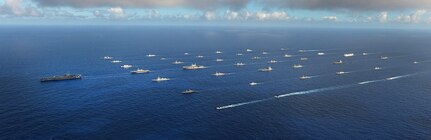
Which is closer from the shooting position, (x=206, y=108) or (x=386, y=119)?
(x=386, y=119)

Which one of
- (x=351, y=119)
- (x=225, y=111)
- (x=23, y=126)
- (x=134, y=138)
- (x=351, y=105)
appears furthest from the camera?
(x=351, y=105)

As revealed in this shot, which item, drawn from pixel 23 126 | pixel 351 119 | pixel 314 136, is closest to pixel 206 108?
pixel 314 136

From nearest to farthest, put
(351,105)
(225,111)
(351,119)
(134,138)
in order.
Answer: (134,138)
(351,119)
(225,111)
(351,105)

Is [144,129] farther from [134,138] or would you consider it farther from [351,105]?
[351,105]

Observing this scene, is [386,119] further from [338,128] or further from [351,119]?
[338,128]

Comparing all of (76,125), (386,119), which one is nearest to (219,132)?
(76,125)

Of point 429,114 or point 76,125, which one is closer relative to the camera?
point 76,125

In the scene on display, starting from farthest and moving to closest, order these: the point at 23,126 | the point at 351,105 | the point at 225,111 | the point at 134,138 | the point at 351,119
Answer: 1. the point at 351,105
2. the point at 225,111
3. the point at 351,119
4. the point at 23,126
5. the point at 134,138

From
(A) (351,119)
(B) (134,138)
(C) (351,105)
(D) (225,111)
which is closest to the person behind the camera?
(B) (134,138)
